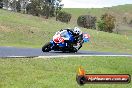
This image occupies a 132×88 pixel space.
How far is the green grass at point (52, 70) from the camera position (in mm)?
13680

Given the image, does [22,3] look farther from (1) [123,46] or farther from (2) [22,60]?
(2) [22,60]

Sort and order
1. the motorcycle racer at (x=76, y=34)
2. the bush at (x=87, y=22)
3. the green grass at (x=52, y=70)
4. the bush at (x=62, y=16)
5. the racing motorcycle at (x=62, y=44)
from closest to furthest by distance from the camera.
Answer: the green grass at (x=52, y=70)
the motorcycle racer at (x=76, y=34)
the racing motorcycle at (x=62, y=44)
the bush at (x=62, y=16)
the bush at (x=87, y=22)

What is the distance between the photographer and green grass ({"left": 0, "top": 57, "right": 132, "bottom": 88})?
13.7 metres

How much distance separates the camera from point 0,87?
42.2 ft

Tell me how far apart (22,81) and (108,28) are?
133 metres

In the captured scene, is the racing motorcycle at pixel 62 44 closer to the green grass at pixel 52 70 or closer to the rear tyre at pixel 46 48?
the rear tyre at pixel 46 48

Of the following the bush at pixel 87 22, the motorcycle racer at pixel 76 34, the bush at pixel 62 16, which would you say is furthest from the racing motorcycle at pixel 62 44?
the bush at pixel 87 22

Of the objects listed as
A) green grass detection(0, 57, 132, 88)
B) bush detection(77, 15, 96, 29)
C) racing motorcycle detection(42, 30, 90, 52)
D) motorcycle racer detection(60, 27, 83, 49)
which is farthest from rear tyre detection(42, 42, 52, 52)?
bush detection(77, 15, 96, 29)

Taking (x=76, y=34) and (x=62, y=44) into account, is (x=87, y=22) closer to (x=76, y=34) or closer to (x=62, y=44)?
(x=62, y=44)

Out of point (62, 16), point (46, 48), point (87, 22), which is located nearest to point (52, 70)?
point (46, 48)

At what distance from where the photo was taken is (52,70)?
55.8 feet

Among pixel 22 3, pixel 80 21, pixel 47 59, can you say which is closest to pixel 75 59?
pixel 47 59

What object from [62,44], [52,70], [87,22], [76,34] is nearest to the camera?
[52,70]

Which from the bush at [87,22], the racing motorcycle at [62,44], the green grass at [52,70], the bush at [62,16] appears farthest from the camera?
the bush at [87,22]
